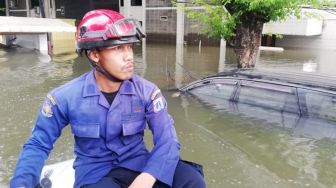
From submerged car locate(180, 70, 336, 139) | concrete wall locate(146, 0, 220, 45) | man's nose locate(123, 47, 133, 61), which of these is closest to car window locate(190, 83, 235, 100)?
submerged car locate(180, 70, 336, 139)

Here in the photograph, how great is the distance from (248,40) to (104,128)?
261 inches

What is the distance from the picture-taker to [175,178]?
1.94 meters

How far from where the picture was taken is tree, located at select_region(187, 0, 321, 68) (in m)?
7.27

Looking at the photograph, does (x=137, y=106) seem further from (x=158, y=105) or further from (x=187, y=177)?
(x=187, y=177)

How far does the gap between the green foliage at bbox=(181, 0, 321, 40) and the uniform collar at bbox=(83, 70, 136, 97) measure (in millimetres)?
5134

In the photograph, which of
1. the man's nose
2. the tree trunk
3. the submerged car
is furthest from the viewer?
the tree trunk

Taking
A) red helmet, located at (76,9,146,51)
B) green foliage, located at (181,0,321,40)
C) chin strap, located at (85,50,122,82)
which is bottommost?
chin strap, located at (85,50,122,82)

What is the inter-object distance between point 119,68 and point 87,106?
0.29 metres

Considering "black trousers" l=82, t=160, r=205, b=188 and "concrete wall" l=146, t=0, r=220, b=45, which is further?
"concrete wall" l=146, t=0, r=220, b=45

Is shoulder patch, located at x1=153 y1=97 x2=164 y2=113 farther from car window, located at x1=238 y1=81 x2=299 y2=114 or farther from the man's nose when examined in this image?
car window, located at x1=238 y1=81 x2=299 y2=114

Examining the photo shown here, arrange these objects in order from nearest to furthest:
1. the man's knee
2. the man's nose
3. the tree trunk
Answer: the man's knee < the man's nose < the tree trunk

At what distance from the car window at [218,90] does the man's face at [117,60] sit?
14.2 ft

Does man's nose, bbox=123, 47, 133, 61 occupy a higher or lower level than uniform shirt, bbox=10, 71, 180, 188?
higher

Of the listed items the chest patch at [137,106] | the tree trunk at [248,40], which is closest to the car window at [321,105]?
the tree trunk at [248,40]
